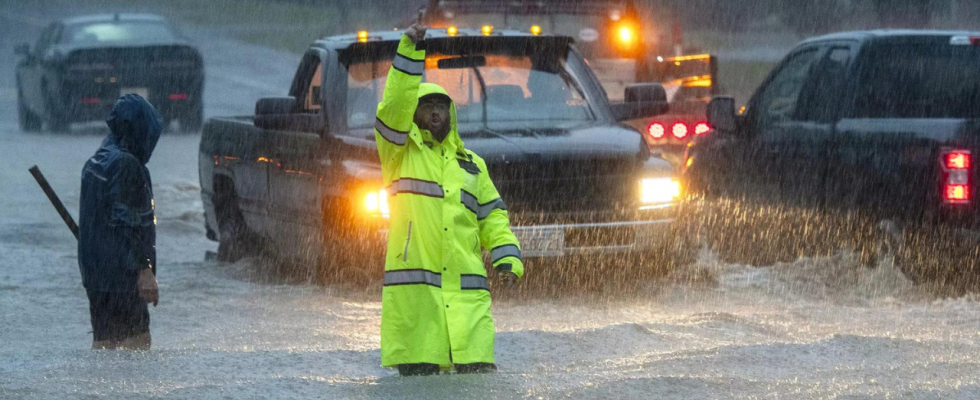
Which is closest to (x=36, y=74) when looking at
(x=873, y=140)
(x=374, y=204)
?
(x=374, y=204)

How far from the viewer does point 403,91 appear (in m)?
6.02

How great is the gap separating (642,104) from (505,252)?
12.5ft

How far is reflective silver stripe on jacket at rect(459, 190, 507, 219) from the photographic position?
6113 mm

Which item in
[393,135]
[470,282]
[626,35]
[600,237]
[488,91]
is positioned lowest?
[600,237]

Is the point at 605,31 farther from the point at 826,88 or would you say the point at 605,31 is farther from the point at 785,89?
the point at 826,88

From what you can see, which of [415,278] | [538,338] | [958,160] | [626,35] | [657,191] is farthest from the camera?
[626,35]

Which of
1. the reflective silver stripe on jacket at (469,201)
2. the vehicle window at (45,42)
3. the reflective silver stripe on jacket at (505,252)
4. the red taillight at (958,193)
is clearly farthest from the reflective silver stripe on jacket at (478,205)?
the vehicle window at (45,42)

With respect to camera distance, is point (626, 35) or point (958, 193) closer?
point (958, 193)

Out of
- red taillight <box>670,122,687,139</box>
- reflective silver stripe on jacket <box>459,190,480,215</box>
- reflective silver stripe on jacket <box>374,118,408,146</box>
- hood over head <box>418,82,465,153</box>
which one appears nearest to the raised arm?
reflective silver stripe on jacket <box>374,118,408,146</box>

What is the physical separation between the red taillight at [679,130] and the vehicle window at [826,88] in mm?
3775

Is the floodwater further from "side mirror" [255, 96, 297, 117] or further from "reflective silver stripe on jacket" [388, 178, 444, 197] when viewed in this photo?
"side mirror" [255, 96, 297, 117]

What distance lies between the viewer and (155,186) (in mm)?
15445

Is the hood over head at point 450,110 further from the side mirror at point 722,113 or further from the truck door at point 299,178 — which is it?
the side mirror at point 722,113

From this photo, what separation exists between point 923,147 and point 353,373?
11.7ft
